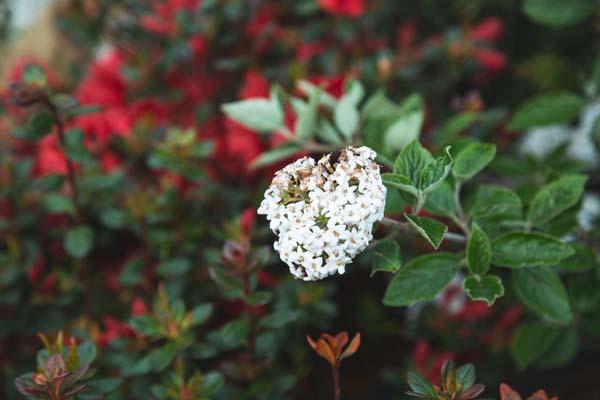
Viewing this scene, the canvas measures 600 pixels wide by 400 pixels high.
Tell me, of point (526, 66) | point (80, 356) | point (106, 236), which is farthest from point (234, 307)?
point (526, 66)

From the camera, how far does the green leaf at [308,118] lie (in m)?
1.06

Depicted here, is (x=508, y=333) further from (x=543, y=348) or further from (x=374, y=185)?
(x=374, y=185)

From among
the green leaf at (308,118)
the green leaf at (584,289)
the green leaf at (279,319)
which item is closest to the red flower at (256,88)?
the green leaf at (308,118)

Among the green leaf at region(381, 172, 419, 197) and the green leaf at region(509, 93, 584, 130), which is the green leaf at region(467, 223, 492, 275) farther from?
the green leaf at region(509, 93, 584, 130)

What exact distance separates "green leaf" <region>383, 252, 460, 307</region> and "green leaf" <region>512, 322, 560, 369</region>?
0.93ft

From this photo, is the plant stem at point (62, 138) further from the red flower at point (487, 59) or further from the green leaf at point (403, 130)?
the red flower at point (487, 59)

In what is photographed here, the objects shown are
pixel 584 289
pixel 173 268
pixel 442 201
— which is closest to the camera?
pixel 442 201

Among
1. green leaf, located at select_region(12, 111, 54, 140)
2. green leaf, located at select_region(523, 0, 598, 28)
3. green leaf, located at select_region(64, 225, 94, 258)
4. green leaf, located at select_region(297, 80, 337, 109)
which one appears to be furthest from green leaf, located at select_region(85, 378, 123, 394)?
green leaf, located at select_region(523, 0, 598, 28)

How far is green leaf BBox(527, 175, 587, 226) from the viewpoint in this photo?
896 millimetres

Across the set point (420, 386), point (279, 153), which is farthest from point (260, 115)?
point (420, 386)

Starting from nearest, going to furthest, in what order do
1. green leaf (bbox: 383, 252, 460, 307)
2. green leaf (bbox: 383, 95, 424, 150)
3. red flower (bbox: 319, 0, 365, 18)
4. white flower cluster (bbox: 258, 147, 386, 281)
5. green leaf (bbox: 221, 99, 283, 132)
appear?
1. white flower cluster (bbox: 258, 147, 386, 281)
2. green leaf (bbox: 383, 252, 460, 307)
3. green leaf (bbox: 383, 95, 424, 150)
4. green leaf (bbox: 221, 99, 283, 132)
5. red flower (bbox: 319, 0, 365, 18)

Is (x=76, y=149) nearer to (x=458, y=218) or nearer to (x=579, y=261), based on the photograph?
(x=458, y=218)

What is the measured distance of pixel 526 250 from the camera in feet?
2.66

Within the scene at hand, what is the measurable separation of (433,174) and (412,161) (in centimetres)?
4
